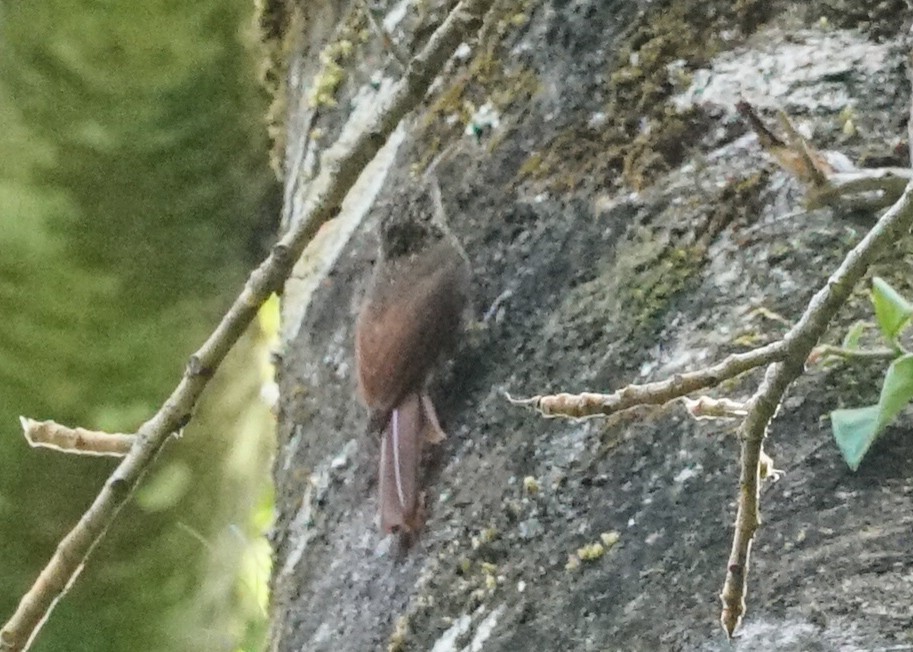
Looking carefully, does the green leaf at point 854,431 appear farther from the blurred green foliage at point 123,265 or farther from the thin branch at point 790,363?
the blurred green foliage at point 123,265

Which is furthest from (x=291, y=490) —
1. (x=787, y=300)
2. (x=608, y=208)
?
(x=787, y=300)

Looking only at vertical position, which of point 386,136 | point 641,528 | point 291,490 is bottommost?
point 291,490

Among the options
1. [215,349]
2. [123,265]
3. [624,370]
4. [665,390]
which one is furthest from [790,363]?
[123,265]

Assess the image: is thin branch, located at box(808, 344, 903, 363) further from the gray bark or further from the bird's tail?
the bird's tail

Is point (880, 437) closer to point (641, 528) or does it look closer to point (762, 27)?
point (641, 528)

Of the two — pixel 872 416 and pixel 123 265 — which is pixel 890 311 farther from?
pixel 123 265

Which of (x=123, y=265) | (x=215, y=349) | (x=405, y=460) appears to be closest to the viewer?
(x=215, y=349)
